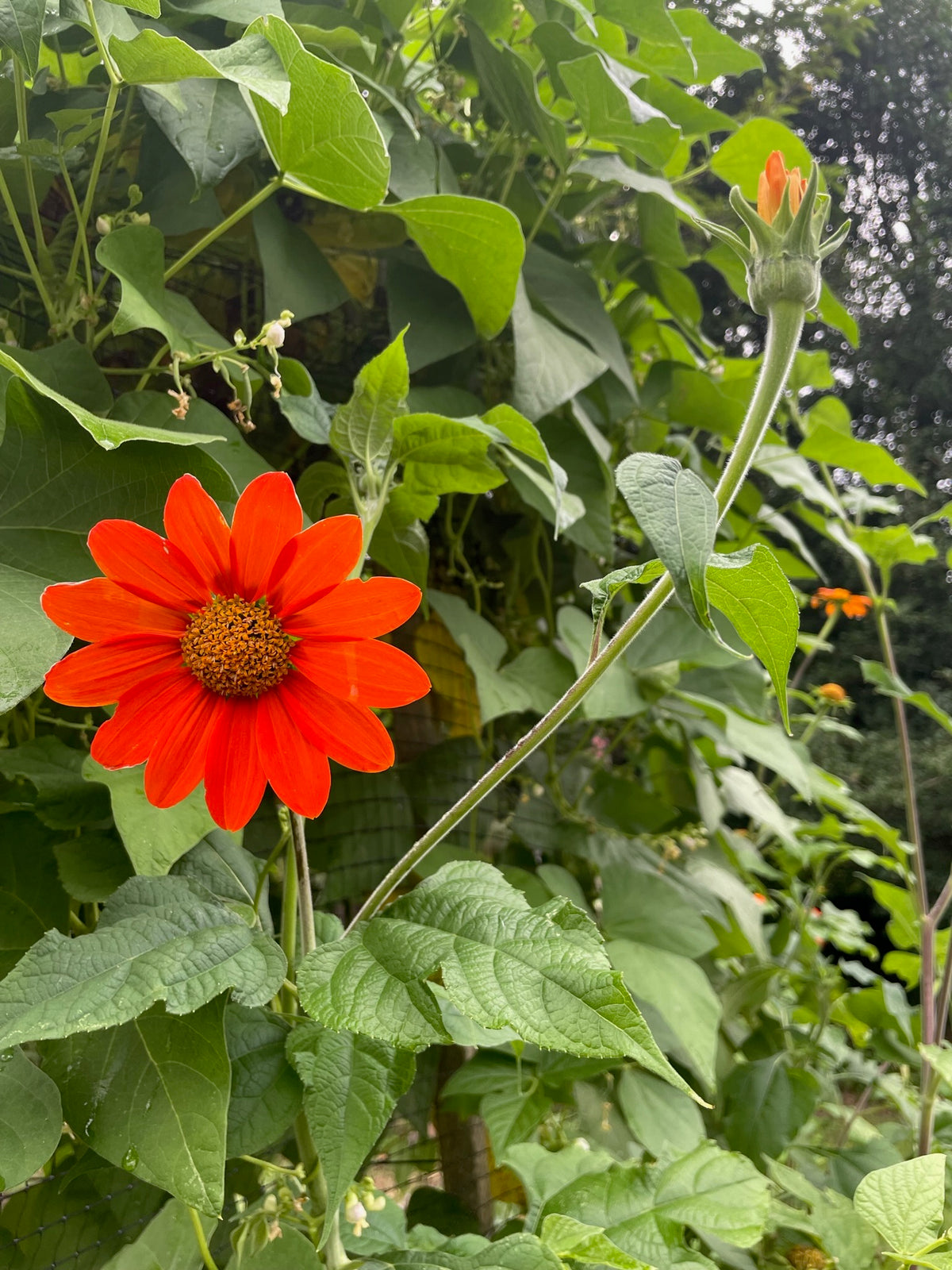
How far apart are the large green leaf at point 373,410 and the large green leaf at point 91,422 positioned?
0.27 feet

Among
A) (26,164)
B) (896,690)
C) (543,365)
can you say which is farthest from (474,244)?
(896,690)

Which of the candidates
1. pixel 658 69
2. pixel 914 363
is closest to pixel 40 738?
pixel 658 69

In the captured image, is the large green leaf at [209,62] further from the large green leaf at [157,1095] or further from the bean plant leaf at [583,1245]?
the bean plant leaf at [583,1245]

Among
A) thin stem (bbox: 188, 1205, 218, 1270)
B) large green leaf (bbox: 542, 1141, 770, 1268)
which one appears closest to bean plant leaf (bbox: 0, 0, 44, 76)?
thin stem (bbox: 188, 1205, 218, 1270)

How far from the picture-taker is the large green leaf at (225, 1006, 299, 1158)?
333 mm

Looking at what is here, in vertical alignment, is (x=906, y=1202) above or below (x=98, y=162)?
below

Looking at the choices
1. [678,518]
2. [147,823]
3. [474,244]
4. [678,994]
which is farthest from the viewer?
[678,994]

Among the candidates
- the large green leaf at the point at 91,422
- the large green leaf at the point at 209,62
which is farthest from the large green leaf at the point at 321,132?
the large green leaf at the point at 91,422

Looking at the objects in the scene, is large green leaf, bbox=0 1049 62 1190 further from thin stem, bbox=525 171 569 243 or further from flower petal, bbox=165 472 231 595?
thin stem, bbox=525 171 569 243

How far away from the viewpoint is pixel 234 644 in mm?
284

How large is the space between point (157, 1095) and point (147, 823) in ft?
0.32

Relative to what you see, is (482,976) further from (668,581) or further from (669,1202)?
(669,1202)

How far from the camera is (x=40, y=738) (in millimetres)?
390

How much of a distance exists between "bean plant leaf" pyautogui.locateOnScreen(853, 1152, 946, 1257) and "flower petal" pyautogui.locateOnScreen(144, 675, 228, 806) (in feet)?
1.07
